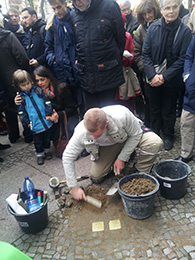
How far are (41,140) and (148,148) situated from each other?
191 cm

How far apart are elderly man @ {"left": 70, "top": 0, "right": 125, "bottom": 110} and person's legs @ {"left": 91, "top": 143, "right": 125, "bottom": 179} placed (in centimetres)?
97

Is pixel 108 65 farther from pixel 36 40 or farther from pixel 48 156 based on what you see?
pixel 48 156

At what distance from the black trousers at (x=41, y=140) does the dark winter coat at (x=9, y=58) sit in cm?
100

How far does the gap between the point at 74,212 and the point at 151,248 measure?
3.30 feet

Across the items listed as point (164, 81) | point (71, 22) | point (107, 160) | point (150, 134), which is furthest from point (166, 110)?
point (71, 22)

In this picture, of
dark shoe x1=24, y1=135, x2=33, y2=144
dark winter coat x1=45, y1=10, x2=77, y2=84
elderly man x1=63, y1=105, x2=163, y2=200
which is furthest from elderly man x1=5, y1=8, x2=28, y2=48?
elderly man x1=63, y1=105, x2=163, y2=200

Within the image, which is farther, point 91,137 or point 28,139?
point 28,139

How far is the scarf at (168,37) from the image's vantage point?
3.26 m

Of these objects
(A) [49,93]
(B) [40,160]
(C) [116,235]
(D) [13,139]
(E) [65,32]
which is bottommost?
(D) [13,139]

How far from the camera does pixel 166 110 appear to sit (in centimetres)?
381

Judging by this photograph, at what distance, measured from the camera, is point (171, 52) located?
339cm

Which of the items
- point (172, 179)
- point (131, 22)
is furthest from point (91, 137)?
point (131, 22)

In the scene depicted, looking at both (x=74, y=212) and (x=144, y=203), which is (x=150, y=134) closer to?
(x=144, y=203)

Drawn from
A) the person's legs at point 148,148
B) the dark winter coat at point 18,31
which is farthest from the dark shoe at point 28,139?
the person's legs at point 148,148
